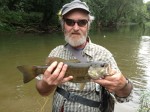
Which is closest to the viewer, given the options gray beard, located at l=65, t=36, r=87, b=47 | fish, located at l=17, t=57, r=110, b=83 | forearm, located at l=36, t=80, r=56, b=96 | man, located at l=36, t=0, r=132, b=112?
fish, located at l=17, t=57, r=110, b=83

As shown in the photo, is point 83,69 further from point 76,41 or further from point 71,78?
point 76,41

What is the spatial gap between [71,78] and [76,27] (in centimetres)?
86

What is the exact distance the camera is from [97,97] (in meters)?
3.48

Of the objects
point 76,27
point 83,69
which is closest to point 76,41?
point 76,27

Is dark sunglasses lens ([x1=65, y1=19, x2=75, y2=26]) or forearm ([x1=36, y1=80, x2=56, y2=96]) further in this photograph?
dark sunglasses lens ([x1=65, y1=19, x2=75, y2=26])

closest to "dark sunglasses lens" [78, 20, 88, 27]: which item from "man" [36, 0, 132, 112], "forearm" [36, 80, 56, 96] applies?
"man" [36, 0, 132, 112]

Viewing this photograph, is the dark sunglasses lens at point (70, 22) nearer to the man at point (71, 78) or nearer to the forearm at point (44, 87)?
the man at point (71, 78)

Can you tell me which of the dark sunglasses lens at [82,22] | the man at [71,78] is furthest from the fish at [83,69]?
the dark sunglasses lens at [82,22]

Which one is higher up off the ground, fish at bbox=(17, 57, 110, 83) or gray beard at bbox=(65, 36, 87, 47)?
gray beard at bbox=(65, 36, 87, 47)

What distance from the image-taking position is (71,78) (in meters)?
3.05

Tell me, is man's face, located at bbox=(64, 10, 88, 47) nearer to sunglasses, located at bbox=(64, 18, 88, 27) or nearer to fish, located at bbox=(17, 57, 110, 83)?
sunglasses, located at bbox=(64, 18, 88, 27)

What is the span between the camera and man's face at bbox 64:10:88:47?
367cm

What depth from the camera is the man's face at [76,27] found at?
12.0ft

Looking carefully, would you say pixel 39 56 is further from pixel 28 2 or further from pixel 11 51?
pixel 28 2
